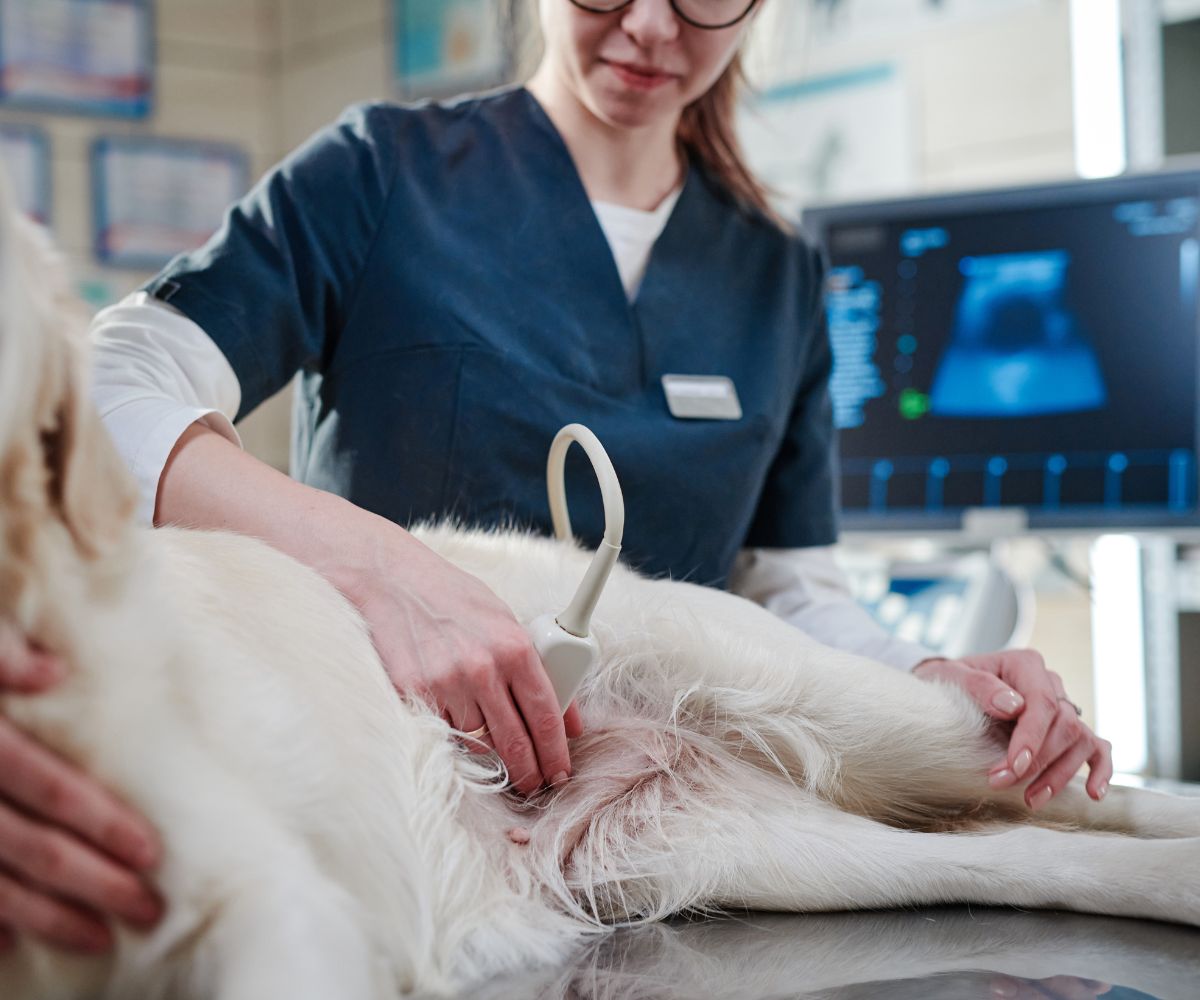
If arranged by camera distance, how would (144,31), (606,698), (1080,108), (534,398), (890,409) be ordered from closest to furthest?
1. (606,698)
2. (534,398)
3. (890,409)
4. (1080,108)
5. (144,31)

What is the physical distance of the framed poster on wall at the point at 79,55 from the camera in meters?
3.55

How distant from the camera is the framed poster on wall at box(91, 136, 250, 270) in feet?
12.1

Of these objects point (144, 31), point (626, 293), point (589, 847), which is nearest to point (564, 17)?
point (626, 293)

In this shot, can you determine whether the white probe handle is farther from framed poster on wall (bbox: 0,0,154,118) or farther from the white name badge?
framed poster on wall (bbox: 0,0,154,118)

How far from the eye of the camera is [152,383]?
91 cm

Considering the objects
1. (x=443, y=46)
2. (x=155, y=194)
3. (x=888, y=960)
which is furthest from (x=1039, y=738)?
(x=155, y=194)

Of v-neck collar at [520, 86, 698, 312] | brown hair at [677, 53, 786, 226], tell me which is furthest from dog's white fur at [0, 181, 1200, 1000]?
brown hair at [677, 53, 786, 226]

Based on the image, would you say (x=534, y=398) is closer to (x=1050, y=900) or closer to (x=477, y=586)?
(x=477, y=586)

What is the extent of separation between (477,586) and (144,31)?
3.65 metres

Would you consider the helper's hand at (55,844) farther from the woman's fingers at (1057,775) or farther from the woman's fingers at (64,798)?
the woman's fingers at (1057,775)

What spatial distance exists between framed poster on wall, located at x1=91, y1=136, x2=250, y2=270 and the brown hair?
278cm

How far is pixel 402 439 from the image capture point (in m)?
1.09

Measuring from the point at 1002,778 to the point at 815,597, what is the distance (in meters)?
0.43

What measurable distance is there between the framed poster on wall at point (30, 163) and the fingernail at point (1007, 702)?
11.2 ft
